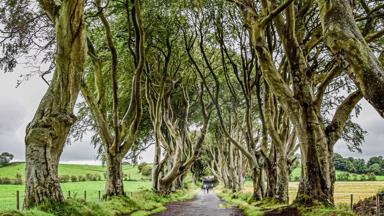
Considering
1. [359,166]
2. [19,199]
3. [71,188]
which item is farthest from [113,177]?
[359,166]

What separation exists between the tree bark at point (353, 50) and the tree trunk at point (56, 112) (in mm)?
7887

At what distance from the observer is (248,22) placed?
55.5 feet

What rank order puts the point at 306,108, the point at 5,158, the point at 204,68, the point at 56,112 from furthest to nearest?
1. the point at 5,158
2. the point at 204,68
3. the point at 306,108
4. the point at 56,112

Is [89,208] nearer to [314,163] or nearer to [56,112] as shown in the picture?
[56,112]

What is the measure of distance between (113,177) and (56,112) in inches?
348

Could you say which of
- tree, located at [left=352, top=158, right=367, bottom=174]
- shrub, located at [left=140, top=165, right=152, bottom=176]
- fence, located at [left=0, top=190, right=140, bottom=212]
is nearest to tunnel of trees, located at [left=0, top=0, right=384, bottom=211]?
fence, located at [left=0, top=190, right=140, bottom=212]

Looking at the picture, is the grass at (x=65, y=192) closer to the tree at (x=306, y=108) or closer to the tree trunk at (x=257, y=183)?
the tree trunk at (x=257, y=183)

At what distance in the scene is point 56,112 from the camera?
1266 cm

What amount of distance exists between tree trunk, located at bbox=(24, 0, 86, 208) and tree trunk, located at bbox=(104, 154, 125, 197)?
7.80 m

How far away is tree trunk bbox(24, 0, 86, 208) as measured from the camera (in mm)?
11914

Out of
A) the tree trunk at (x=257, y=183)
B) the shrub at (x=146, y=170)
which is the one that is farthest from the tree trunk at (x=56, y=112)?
the shrub at (x=146, y=170)

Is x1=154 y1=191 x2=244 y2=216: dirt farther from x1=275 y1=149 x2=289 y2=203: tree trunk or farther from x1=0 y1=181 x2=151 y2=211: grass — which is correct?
x1=0 y1=181 x2=151 y2=211: grass

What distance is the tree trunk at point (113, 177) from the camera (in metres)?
20.7

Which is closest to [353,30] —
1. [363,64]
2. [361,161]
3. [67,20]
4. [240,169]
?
[363,64]
